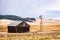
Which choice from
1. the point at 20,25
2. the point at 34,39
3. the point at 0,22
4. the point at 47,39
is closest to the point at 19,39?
the point at 34,39

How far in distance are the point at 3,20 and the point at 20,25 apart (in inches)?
721

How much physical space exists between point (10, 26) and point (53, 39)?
7474 millimetres

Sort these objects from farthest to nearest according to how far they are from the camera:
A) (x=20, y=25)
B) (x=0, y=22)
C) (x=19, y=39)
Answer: (x=0, y=22), (x=20, y=25), (x=19, y=39)

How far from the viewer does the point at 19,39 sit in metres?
15.0

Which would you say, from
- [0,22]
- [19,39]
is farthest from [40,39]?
[0,22]

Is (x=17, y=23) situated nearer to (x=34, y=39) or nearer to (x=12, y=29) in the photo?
(x=12, y=29)

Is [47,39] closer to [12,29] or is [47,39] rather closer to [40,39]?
[40,39]

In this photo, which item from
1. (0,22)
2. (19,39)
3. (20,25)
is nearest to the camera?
(19,39)

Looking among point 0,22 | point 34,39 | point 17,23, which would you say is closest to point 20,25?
point 17,23

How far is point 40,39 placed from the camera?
1503 centimetres

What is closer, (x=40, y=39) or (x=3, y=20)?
(x=40, y=39)

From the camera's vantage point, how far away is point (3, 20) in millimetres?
38844

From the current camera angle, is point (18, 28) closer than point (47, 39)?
No

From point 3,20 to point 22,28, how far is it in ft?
59.4
